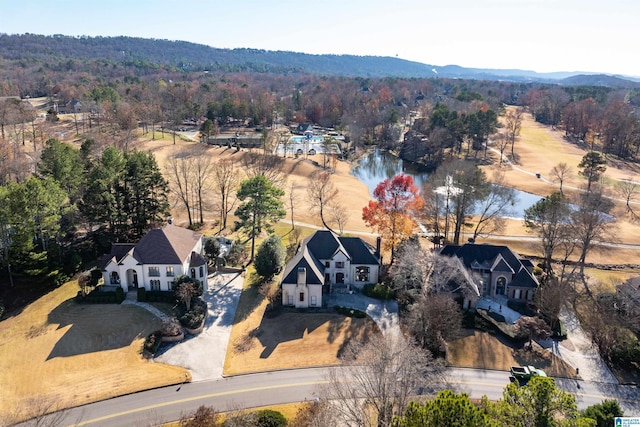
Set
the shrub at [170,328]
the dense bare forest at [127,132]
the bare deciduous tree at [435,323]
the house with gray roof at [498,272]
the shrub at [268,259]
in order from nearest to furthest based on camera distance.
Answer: the bare deciduous tree at [435,323]
the shrub at [170,328]
the dense bare forest at [127,132]
the house with gray roof at [498,272]
the shrub at [268,259]

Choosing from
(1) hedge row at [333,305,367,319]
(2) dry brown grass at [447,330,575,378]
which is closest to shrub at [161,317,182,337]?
(1) hedge row at [333,305,367,319]

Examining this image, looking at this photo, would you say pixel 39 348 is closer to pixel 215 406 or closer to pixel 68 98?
pixel 215 406

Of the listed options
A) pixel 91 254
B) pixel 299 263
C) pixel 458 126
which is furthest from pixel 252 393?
pixel 458 126

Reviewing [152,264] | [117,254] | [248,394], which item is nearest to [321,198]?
[152,264]

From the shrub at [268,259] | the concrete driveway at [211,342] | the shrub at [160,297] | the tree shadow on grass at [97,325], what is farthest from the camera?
the shrub at [268,259]

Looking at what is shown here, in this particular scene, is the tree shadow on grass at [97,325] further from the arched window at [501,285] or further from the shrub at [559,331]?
the shrub at [559,331]

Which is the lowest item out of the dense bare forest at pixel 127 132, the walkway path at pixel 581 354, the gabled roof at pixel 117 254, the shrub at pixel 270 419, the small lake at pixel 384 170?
the walkway path at pixel 581 354

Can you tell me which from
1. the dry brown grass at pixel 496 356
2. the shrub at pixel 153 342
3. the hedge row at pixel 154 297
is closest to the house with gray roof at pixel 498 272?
the dry brown grass at pixel 496 356

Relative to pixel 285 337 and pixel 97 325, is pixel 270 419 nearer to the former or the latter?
pixel 285 337
